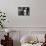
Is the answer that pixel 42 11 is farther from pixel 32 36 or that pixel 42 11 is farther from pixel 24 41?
pixel 24 41

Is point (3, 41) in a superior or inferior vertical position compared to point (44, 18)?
inferior

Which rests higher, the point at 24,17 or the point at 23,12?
the point at 23,12

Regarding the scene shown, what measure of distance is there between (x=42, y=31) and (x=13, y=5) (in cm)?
79

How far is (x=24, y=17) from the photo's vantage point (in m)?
Answer: 2.73

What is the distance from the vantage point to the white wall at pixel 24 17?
2.71m

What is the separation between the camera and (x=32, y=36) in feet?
8.80

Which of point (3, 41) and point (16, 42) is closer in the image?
point (3, 41)

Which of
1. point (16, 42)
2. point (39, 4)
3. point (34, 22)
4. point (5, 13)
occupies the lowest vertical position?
point (16, 42)

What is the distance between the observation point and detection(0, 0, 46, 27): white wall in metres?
2.71

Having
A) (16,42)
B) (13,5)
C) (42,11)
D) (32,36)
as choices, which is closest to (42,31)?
(32,36)

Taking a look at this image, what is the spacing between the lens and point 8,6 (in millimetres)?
2723

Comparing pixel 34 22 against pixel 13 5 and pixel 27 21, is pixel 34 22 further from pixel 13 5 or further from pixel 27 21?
pixel 13 5

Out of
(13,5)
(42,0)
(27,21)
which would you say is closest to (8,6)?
(13,5)

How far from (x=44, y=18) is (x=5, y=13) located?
2.59 ft
